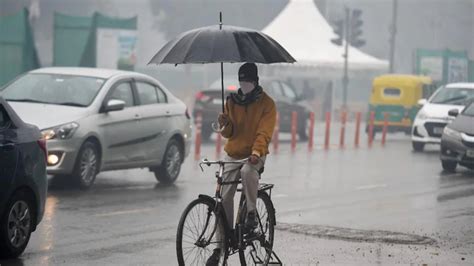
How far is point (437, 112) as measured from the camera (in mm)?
27656

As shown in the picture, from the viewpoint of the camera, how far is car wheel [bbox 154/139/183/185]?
18531 mm

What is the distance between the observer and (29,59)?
30328 millimetres

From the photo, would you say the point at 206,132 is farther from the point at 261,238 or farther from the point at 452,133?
the point at 261,238

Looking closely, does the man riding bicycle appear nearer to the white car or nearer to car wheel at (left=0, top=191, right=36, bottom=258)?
car wheel at (left=0, top=191, right=36, bottom=258)

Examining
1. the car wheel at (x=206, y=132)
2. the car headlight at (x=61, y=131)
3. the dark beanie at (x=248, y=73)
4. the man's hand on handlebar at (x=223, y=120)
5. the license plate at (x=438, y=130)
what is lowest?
the car wheel at (x=206, y=132)

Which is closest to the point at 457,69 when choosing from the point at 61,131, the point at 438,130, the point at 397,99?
the point at 397,99

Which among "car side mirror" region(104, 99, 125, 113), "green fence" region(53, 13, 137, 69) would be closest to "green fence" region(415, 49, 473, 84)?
"green fence" region(53, 13, 137, 69)

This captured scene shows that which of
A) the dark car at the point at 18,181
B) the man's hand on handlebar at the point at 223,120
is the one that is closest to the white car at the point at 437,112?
the dark car at the point at 18,181

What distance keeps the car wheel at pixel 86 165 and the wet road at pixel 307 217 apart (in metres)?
0.19

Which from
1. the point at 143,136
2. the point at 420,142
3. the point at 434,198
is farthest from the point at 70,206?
the point at 420,142

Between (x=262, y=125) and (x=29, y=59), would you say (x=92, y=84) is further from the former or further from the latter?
(x=29, y=59)

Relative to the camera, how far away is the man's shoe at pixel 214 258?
9.34 meters

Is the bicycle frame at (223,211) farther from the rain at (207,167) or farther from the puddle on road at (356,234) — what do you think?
the puddle on road at (356,234)

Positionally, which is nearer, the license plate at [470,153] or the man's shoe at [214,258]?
the man's shoe at [214,258]
